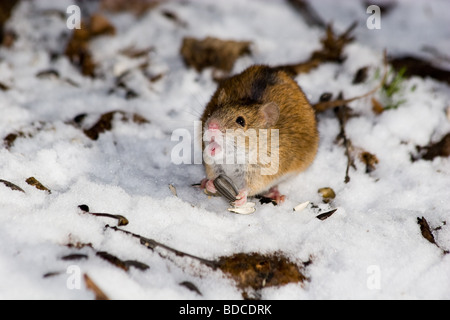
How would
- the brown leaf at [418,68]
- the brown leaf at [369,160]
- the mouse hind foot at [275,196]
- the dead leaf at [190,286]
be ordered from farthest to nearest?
1. the brown leaf at [418,68]
2. the brown leaf at [369,160]
3. the mouse hind foot at [275,196]
4. the dead leaf at [190,286]

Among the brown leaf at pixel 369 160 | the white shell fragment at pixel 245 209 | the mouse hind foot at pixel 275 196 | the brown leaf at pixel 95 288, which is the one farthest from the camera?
the brown leaf at pixel 369 160

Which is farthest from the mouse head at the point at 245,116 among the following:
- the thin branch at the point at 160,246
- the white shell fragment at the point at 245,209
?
the thin branch at the point at 160,246

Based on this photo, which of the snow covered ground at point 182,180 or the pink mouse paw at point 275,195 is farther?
the pink mouse paw at point 275,195

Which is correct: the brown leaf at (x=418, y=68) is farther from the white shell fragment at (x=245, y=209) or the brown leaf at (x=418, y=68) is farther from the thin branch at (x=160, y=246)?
the thin branch at (x=160, y=246)

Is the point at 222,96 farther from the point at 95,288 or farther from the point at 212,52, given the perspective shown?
the point at 95,288

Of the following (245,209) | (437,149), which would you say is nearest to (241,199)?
(245,209)

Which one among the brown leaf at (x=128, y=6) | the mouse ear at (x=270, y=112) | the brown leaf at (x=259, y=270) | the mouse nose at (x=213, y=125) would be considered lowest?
the brown leaf at (x=259, y=270)
